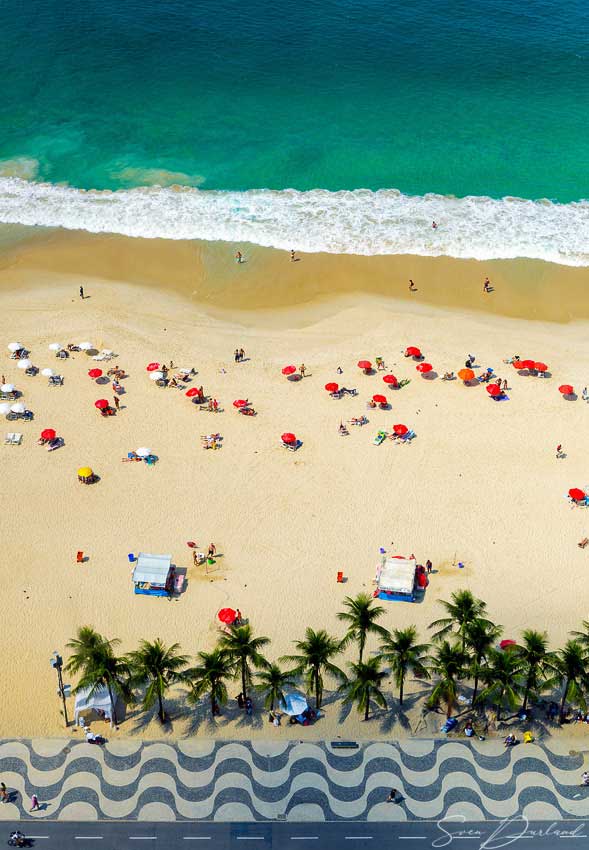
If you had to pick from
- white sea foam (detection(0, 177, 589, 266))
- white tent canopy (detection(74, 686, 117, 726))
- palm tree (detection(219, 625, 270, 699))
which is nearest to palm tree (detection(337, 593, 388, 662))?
palm tree (detection(219, 625, 270, 699))

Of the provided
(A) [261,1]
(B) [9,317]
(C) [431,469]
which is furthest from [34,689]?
(A) [261,1]

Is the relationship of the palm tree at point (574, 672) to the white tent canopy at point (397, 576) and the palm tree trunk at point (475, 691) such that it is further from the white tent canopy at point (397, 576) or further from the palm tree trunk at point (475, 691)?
the white tent canopy at point (397, 576)

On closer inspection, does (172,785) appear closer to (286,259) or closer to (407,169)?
(286,259)

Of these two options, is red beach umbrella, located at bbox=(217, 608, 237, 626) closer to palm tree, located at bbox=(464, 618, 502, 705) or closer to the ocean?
palm tree, located at bbox=(464, 618, 502, 705)

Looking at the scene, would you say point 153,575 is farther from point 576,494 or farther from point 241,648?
point 576,494

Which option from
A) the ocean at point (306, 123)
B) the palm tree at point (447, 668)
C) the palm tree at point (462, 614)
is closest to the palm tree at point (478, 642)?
the palm tree at point (462, 614)

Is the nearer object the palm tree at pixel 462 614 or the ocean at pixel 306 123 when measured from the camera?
the palm tree at pixel 462 614

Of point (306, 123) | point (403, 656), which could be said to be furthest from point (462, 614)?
point (306, 123)
